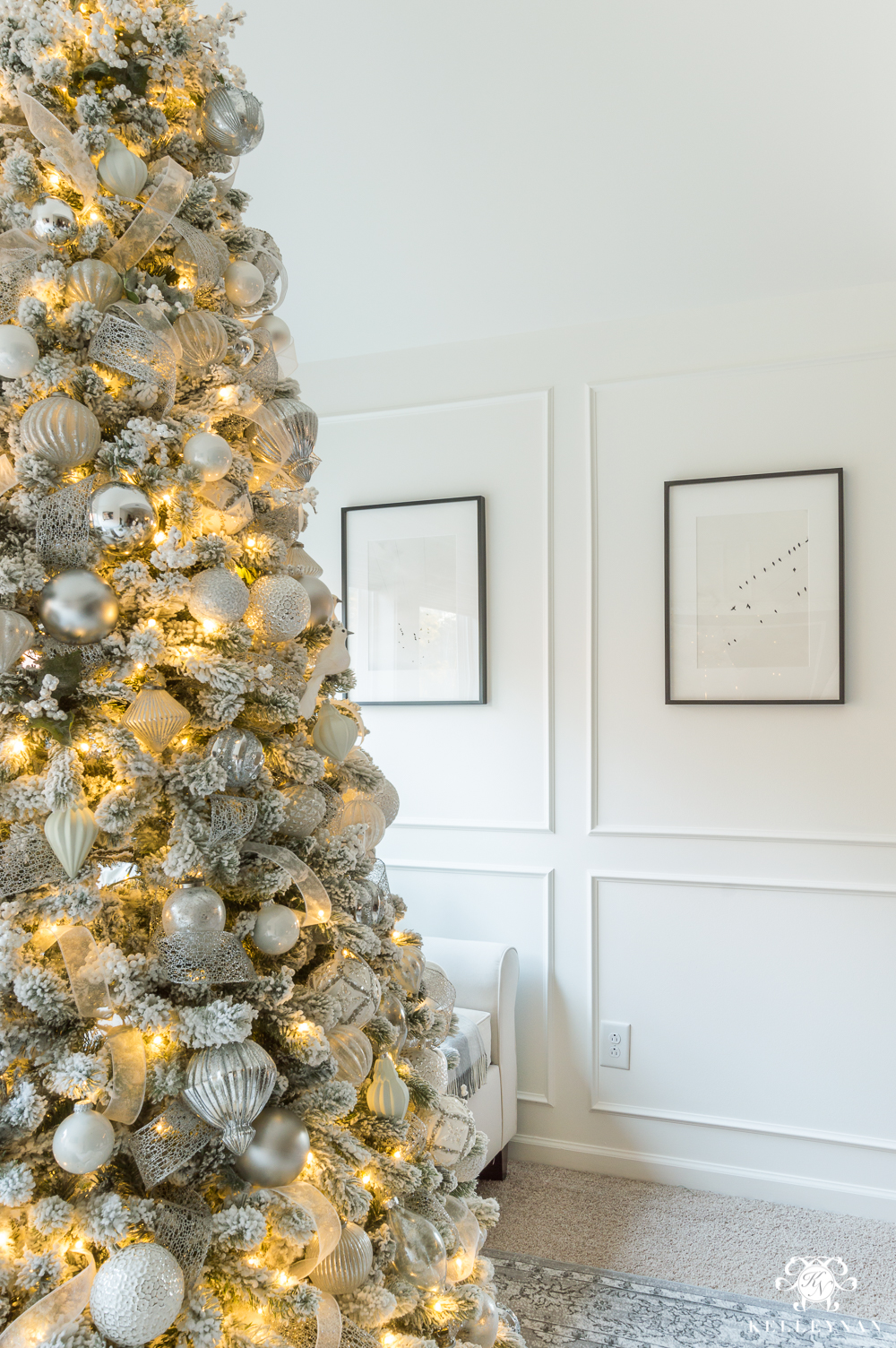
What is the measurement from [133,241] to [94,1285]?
0.90 metres

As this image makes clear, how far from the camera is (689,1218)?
2.34 metres

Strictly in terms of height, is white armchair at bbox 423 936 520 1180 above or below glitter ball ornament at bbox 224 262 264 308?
below

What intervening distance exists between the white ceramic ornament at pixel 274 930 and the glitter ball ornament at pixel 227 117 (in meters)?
0.79

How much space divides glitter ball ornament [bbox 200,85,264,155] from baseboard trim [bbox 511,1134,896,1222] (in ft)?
8.50

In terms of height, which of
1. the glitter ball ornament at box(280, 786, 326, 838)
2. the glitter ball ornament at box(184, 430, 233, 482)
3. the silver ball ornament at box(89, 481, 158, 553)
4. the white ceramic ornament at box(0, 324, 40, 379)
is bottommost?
the glitter ball ornament at box(280, 786, 326, 838)

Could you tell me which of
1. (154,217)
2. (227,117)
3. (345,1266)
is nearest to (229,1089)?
(345,1266)

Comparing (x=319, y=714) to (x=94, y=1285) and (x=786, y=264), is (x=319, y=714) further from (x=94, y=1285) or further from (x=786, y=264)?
(x=786, y=264)

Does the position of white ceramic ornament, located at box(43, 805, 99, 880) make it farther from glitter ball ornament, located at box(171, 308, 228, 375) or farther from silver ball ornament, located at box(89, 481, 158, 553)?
glitter ball ornament, located at box(171, 308, 228, 375)

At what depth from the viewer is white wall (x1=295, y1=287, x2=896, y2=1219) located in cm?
238

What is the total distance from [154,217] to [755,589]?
197cm

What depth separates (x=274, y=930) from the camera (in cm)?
84

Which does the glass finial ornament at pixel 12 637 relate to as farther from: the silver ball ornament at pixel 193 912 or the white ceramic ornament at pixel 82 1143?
the white ceramic ornament at pixel 82 1143

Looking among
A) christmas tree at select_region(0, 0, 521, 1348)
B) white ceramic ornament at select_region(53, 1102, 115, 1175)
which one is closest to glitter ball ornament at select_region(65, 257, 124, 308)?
christmas tree at select_region(0, 0, 521, 1348)

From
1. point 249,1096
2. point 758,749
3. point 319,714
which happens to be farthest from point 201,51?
point 758,749
